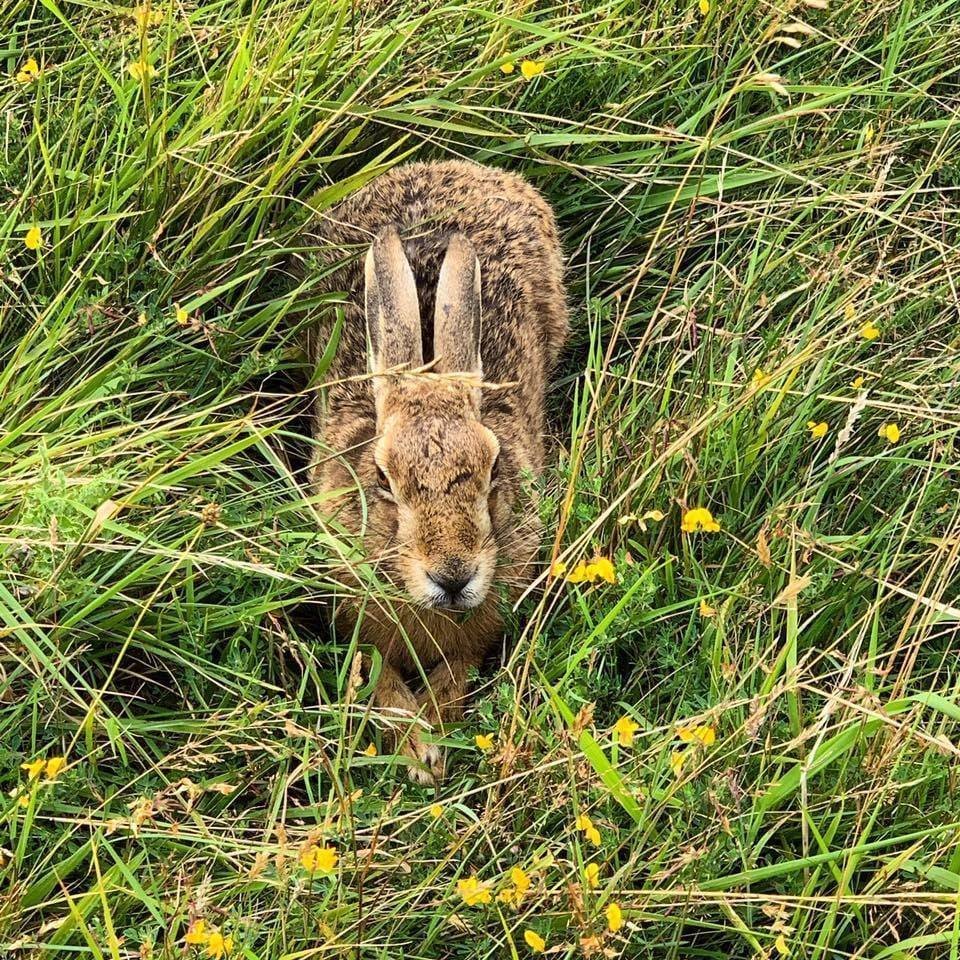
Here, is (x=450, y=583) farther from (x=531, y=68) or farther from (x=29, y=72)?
(x=29, y=72)

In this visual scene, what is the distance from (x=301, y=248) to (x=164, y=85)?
2.37 feet

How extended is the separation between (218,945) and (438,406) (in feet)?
7.21

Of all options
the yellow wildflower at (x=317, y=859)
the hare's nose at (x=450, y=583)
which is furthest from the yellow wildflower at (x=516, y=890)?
the hare's nose at (x=450, y=583)

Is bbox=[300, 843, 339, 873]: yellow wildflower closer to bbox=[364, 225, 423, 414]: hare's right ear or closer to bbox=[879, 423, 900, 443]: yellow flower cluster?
bbox=[364, 225, 423, 414]: hare's right ear

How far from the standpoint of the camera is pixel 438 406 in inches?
197

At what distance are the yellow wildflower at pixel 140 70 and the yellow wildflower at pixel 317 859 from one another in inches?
104

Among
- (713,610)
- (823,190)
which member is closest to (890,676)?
(713,610)

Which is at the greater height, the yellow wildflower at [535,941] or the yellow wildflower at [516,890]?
the yellow wildflower at [516,890]

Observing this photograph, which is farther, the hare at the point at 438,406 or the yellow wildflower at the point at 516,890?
the hare at the point at 438,406

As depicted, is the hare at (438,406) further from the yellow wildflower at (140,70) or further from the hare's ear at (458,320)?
the yellow wildflower at (140,70)

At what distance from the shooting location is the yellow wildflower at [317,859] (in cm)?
335

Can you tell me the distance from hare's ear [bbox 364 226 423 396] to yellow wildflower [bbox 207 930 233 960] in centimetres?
224

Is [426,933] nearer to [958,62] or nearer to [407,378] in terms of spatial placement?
[407,378]

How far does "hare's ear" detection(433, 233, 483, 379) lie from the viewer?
5.12 m
